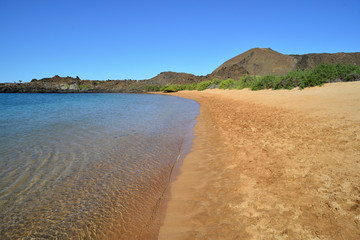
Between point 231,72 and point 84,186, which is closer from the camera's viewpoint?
point 84,186

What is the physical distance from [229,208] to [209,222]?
37 centimetres

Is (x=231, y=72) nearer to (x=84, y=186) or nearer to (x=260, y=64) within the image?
(x=260, y=64)

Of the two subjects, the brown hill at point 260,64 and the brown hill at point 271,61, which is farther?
the brown hill at point 260,64

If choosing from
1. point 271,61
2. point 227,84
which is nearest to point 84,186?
point 227,84

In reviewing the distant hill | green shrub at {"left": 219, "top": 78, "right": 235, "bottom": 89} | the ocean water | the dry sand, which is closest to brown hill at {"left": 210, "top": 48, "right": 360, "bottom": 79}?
the distant hill

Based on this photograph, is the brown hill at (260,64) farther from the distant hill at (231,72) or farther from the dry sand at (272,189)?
the dry sand at (272,189)

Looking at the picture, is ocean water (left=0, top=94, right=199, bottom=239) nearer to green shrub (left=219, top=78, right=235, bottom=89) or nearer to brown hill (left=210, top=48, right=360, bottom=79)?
green shrub (left=219, top=78, right=235, bottom=89)

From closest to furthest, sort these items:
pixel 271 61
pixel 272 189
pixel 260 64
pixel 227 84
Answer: pixel 272 189 < pixel 227 84 < pixel 271 61 < pixel 260 64

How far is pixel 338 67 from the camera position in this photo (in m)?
15.0

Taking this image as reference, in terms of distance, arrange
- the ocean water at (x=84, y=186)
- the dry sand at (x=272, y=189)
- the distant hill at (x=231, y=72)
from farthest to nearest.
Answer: the distant hill at (x=231, y=72)
the ocean water at (x=84, y=186)
the dry sand at (x=272, y=189)

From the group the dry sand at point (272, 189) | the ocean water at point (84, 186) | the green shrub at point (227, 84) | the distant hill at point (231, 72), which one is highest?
the distant hill at point (231, 72)

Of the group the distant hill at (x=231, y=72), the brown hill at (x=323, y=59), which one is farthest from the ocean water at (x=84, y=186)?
the brown hill at (x=323, y=59)

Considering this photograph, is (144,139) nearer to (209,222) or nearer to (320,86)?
(209,222)

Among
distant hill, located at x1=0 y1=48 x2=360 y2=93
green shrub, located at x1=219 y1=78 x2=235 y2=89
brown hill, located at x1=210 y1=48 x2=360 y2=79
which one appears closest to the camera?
green shrub, located at x1=219 y1=78 x2=235 y2=89
